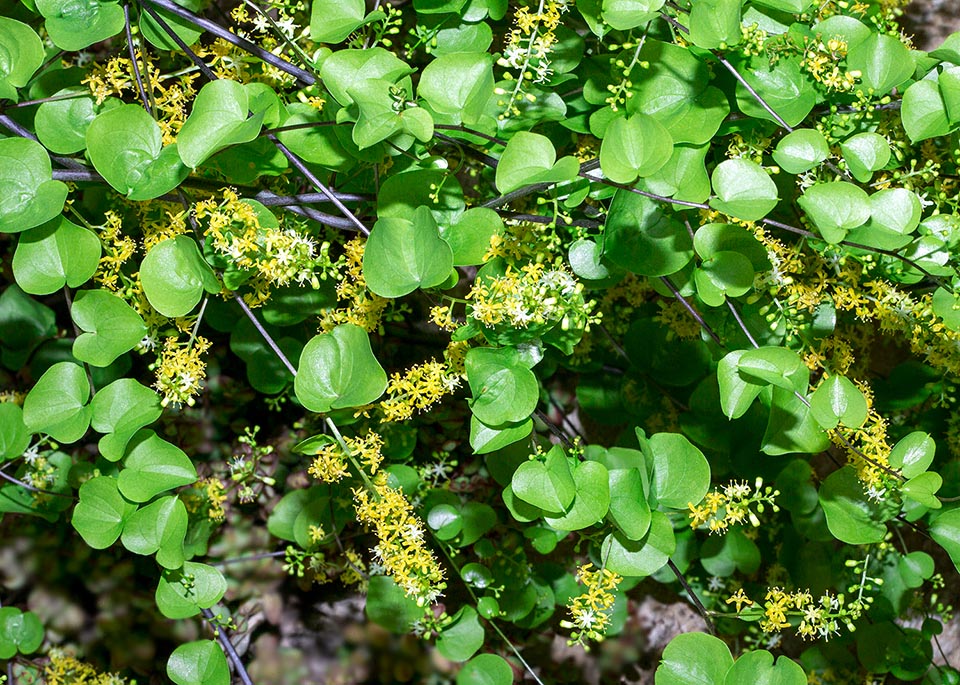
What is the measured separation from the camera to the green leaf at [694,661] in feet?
2.68

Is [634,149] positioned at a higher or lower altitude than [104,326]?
higher

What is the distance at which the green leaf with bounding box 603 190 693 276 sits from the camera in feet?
2.56

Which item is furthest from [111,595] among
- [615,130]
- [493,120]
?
[615,130]

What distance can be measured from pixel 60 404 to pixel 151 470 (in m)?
0.13

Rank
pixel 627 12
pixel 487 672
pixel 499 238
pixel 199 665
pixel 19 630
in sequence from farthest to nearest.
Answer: pixel 19 630
pixel 487 672
pixel 199 665
pixel 499 238
pixel 627 12

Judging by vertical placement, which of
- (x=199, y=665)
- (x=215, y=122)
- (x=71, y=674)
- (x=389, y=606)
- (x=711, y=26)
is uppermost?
(x=711, y=26)

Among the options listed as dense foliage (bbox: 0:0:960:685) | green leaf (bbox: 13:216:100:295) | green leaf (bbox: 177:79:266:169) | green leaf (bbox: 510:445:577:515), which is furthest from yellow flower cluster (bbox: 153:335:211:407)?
green leaf (bbox: 510:445:577:515)

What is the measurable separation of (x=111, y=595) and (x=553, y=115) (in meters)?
1.18

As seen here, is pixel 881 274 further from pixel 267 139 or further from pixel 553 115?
pixel 267 139

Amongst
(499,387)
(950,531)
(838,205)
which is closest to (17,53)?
(499,387)

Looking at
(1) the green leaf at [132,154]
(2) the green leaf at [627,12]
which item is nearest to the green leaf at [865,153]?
(2) the green leaf at [627,12]

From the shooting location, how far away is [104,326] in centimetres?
83

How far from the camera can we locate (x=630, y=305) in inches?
47.1

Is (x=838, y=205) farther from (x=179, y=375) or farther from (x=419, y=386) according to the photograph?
(x=179, y=375)
